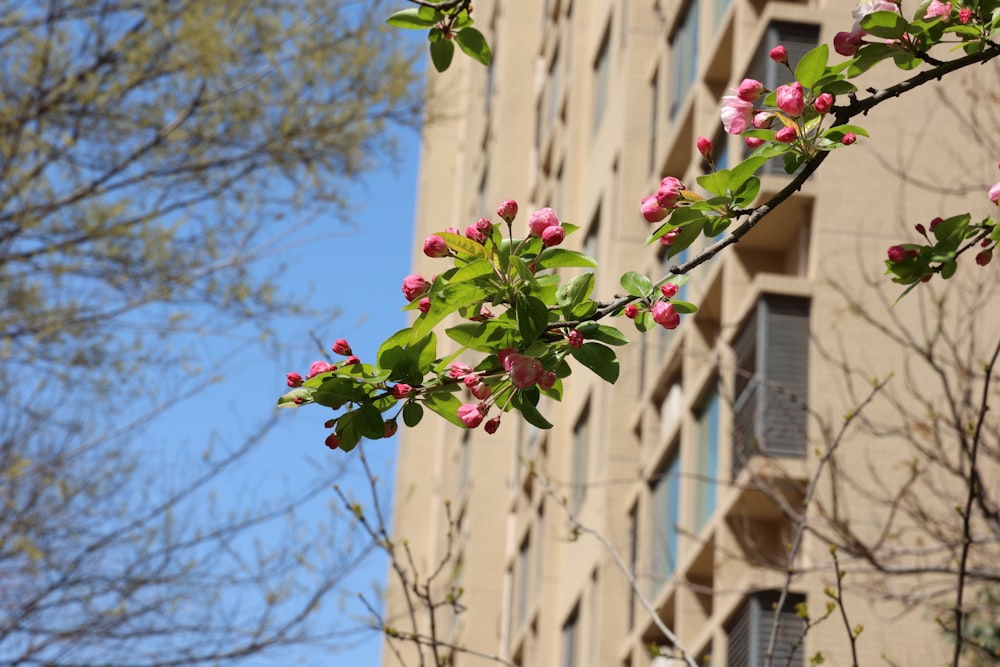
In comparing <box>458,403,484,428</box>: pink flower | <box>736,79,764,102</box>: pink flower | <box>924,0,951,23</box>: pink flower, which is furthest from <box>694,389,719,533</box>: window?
<box>458,403,484,428</box>: pink flower

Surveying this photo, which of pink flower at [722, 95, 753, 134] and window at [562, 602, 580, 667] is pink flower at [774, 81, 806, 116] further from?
window at [562, 602, 580, 667]

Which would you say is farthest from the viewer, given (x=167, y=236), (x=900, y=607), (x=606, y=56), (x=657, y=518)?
(x=606, y=56)

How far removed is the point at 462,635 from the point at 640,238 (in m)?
9.53

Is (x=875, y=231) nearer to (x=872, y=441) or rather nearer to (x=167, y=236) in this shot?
(x=872, y=441)

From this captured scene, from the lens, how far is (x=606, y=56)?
21844 mm

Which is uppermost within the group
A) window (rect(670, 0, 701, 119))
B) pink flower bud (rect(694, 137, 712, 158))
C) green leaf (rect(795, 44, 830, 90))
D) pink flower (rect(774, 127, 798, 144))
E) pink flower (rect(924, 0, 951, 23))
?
window (rect(670, 0, 701, 119))

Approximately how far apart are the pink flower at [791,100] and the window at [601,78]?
18456mm

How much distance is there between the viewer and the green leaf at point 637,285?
9.98 feet

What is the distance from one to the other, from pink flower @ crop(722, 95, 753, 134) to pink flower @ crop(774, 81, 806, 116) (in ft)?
0.39

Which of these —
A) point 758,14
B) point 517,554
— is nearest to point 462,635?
point 517,554

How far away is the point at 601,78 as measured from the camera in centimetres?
2220

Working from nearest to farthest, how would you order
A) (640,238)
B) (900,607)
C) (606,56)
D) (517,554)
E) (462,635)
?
(900,607)
(640,238)
(606,56)
(517,554)
(462,635)

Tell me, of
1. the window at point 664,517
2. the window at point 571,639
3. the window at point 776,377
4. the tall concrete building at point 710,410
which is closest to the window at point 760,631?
the tall concrete building at point 710,410

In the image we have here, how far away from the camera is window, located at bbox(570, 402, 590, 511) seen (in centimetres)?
1942
